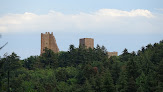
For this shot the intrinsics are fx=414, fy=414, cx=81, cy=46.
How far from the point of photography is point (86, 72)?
5919 centimetres

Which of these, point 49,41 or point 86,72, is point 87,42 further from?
point 86,72

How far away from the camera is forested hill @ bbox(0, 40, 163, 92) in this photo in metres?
42.9

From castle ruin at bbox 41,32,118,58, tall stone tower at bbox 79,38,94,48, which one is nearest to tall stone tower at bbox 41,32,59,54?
castle ruin at bbox 41,32,118,58

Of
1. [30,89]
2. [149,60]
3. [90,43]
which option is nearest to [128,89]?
[149,60]

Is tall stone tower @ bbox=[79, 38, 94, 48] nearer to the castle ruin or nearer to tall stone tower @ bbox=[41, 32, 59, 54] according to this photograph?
the castle ruin

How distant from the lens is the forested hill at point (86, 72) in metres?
42.9

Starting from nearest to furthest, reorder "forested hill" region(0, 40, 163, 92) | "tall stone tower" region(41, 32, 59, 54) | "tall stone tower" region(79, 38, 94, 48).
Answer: "forested hill" region(0, 40, 163, 92) → "tall stone tower" region(41, 32, 59, 54) → "tall stone tower" region(79, 38, 94, 48)

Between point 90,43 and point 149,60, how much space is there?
2995 cm

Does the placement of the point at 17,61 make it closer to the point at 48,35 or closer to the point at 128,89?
the point at 48,35

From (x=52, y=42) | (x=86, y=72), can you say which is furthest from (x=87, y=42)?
(x=86, y=72)

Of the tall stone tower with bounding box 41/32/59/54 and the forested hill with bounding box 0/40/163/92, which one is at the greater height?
the tall stone tower with bounding box 41/32/59/54

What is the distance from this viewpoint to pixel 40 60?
72.2 metres

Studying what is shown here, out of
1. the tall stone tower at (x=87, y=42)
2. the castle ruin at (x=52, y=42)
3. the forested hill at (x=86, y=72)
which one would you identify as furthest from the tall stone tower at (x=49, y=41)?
the forested hill at (x=86, y=72)

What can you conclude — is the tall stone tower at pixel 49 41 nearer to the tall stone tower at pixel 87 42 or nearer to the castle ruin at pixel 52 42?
the castle ruin at pixel 52 42
